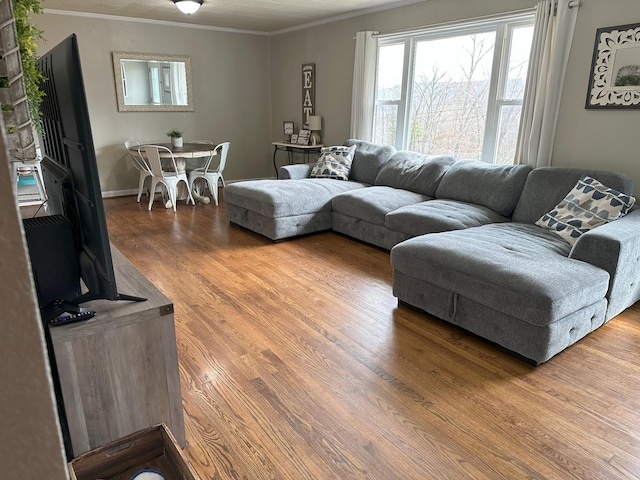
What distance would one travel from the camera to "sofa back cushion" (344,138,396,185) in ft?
16.3

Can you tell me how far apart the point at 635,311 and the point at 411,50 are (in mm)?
3432

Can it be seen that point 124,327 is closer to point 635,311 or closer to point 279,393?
point 279,393

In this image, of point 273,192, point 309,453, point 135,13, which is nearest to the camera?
point 309,453

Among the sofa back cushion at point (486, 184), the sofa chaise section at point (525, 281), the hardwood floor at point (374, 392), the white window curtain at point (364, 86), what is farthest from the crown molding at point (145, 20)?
the sofa chaise section at point (525, 281)

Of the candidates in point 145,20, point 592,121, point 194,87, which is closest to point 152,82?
point 194,87

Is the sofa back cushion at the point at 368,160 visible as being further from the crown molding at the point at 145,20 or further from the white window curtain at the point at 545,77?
the crown molding at the point at 145,20

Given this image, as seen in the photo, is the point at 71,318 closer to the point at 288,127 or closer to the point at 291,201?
the point at 291,201

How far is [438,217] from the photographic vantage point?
11.5ft

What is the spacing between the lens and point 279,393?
2.07m

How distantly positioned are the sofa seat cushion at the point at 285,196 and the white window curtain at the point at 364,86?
3.41 ft

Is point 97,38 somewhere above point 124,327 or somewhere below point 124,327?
above

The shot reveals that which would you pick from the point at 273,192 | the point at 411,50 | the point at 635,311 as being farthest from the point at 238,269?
the point at 411,50

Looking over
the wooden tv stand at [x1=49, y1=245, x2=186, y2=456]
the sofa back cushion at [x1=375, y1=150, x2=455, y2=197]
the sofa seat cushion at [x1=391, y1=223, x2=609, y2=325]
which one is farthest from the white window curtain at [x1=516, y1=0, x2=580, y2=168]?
the wooden tv stand at [x1=49, y1=245, x2=186, y2=456]

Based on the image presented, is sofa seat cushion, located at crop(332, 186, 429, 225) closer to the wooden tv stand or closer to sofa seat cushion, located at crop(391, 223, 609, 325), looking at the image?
sofa seat cushion, located at crop(391, 223, 609, 325)
